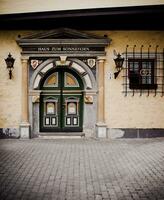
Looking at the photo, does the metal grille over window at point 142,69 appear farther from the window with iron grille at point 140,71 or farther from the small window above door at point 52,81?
the small window above door at point 52,81

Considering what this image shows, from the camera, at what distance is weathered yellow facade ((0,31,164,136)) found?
11.3 meters

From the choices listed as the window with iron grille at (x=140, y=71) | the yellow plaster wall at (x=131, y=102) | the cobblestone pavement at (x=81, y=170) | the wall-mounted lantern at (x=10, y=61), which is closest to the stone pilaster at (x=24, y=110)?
the wall-mounted lantern at (x=10, y=61)

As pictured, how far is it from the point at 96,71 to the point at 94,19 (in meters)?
1.78

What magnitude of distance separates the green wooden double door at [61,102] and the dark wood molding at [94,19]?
1.70 m

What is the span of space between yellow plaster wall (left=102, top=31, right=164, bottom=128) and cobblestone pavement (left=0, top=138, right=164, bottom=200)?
1.10 meters

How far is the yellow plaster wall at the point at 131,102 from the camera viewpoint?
11359 millimetres

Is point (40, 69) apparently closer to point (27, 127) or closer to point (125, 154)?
point (27, 127)

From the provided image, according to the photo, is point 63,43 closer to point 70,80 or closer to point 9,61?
point 70,80

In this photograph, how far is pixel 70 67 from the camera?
11.4m

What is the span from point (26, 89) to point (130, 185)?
244 inches

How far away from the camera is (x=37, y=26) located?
445 inches

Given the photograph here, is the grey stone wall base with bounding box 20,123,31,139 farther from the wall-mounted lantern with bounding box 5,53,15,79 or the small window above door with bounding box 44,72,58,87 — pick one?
the wall-mounted lantern with bounding box 5,53,15,79

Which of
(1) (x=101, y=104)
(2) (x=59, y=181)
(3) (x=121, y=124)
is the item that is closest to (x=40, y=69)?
(1) (x=101, y=104)

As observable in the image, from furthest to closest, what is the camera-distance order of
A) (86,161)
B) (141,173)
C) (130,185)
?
(86,161) < (141,173) < (130,185)
